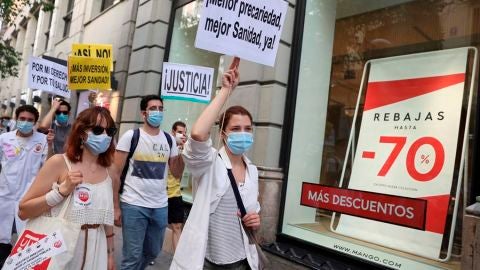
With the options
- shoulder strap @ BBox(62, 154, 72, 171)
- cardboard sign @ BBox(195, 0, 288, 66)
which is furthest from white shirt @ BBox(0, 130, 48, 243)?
cardboard sign @ BBox(195, 0, 288, 66)

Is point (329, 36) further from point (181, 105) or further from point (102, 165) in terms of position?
point (102, 165)

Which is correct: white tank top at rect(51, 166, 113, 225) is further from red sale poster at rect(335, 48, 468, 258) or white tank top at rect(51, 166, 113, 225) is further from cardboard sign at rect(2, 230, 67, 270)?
red sale poster at rect(335, 48, 468, 258)

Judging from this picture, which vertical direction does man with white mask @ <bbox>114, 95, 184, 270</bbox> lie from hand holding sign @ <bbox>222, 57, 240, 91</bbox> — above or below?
below

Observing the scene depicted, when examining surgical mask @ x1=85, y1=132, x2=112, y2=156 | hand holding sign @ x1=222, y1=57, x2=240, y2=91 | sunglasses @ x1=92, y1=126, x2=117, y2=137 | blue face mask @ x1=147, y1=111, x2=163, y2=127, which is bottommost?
surgical mask @ x1=85, y1=132, x2=112, y2=156

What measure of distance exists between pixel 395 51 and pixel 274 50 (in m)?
3.04

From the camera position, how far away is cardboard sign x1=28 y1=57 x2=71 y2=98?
269 inches

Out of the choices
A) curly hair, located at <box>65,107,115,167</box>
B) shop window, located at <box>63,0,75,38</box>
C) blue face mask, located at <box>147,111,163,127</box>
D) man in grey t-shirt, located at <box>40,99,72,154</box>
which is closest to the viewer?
curly hair, located at <box>65,107,115,167</box>

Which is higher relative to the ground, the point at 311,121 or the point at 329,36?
the point at 329,36

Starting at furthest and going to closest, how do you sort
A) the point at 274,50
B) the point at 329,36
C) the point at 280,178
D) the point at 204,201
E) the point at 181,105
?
the point at 181,105 → the point at 329,36 → the point at 280,178 → the point at 274,50 → the point at 204,201

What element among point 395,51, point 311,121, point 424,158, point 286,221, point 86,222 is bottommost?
point 286,221

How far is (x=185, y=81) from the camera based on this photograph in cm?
556

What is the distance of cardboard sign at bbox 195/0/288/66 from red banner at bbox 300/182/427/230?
2327 millimetres

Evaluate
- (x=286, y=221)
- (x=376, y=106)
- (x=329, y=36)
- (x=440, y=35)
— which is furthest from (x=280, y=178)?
(x=440, y=35)

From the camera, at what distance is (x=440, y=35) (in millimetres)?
5355
